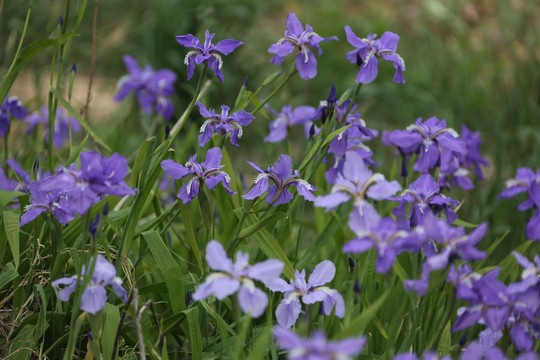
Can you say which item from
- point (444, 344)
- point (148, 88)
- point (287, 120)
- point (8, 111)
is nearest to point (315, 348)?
point (444, 344)

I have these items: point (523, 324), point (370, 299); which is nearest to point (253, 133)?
point (370, 299)

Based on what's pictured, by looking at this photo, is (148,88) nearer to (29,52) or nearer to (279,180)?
(29,52)

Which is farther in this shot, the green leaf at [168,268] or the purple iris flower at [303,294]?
the green leaf at [168,268]

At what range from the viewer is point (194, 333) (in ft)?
5.01

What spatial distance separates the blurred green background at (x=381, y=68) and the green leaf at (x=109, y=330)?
154cm

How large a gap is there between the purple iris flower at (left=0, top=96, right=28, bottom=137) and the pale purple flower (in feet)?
3.31

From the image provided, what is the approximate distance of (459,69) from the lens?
429 cm

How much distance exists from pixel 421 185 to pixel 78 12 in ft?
3.51

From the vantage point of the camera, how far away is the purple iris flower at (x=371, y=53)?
5.41 feet

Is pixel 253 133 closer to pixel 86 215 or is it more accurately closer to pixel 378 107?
pixel 378 107

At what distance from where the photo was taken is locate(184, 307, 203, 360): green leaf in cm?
150

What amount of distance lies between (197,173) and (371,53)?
0.58 metres

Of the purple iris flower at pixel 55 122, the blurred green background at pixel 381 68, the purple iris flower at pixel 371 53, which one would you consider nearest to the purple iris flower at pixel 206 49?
the purple iris flower at pixel 371 53

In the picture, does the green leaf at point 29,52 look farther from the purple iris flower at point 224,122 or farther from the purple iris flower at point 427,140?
the purple iris flower at point 427,140
